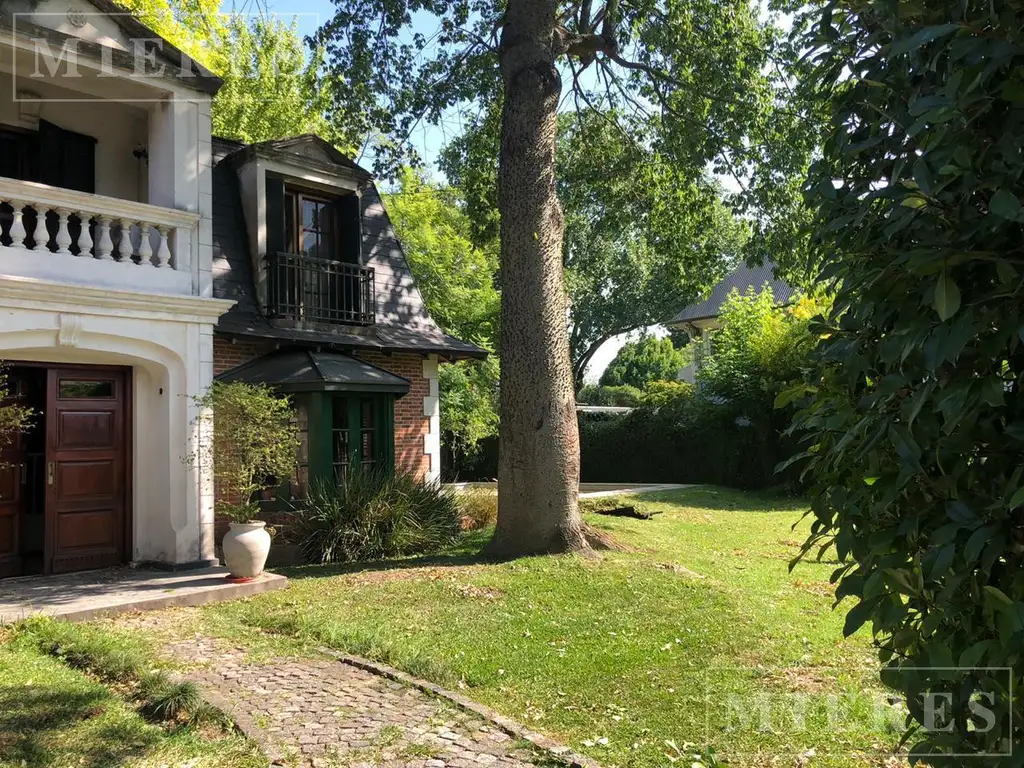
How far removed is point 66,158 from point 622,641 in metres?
9.12

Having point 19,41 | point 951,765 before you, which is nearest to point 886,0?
point 951,765

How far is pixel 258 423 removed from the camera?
8961mm

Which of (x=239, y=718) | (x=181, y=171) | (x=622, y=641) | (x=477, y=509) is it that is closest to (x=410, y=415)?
(x=477, y=509)

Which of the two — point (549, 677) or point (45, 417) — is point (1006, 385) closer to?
point (549, 677)

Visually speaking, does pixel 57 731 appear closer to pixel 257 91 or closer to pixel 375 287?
pixel 375 287

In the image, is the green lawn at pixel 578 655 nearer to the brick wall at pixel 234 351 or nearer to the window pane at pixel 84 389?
the brick wall at pixel 234 351

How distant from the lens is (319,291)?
1223 centimetres

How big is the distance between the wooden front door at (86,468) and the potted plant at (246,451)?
5.48ft

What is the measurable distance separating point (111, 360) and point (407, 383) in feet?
13.6

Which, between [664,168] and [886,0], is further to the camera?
[664,168]

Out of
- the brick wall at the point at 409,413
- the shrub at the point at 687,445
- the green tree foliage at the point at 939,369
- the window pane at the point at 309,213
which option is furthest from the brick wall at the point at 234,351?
the shrub at the point at 687,445

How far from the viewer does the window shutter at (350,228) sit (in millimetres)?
12727

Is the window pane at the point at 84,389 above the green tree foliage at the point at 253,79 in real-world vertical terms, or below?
below

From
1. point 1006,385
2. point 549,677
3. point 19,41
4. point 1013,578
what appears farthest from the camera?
point 19,41
